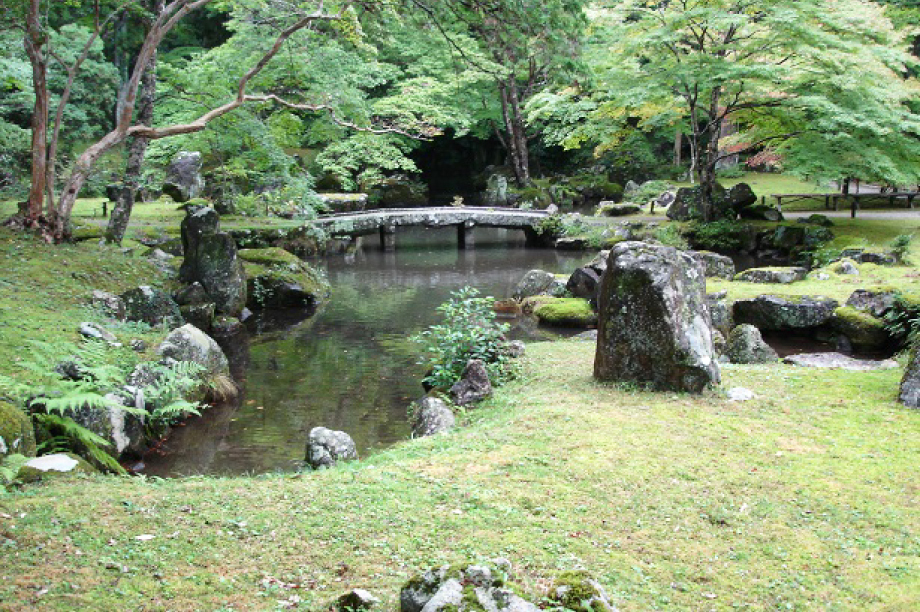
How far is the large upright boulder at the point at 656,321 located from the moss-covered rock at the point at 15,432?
19.1ft

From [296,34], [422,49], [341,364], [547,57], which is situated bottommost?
[341,364]

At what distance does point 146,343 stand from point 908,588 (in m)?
10.0

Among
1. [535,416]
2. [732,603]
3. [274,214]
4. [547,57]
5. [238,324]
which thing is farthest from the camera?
[274,214]

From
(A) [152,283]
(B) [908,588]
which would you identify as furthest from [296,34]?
(B) [908,588]

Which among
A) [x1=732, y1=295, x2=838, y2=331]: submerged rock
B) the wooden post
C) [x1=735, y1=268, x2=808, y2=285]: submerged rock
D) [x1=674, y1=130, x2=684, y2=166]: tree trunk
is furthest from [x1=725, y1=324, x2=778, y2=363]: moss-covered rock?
[x1=674, y1=130, x2=684, y2=166]: tree trunk

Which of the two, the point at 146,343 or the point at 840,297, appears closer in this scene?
the point at 146,343

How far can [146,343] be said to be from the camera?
11.2m

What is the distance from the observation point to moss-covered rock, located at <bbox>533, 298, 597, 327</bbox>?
1675 cm

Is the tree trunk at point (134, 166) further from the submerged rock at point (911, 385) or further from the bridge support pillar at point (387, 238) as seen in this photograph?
the submerged rock at point (911, 385)

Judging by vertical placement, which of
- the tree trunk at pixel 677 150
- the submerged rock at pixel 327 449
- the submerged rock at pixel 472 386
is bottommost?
the submerged rock at pixel 327 449

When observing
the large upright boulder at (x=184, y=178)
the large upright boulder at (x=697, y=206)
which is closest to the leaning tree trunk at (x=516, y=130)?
the large upright boulder at (x=697, y=206)

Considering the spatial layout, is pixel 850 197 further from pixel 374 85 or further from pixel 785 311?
pixel 374 85

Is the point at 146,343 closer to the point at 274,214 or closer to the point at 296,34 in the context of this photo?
the point at 296,34

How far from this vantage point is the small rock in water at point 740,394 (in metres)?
8.13
